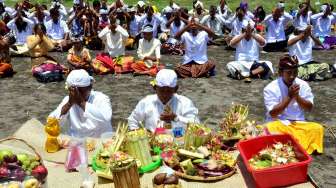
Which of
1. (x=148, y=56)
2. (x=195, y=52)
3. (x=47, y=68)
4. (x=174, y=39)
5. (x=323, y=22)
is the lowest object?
(x=47, y=68)

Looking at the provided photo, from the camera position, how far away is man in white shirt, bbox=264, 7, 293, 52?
14.4 meters

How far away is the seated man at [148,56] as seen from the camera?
1141cm

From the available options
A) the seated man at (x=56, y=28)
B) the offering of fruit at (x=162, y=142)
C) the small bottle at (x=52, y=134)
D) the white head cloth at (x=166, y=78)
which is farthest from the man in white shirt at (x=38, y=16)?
the offering of fruit at (x=162, y=142)

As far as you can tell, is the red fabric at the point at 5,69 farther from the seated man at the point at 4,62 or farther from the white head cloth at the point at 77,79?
the white head cloth at the point at 77,79

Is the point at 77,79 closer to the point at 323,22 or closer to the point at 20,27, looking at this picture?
the point at 20,27

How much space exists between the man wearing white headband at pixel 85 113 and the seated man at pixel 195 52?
5610mm

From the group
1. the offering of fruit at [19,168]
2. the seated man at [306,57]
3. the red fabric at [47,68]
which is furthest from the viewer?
the red fabric at [47,68]

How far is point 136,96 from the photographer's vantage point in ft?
32.0

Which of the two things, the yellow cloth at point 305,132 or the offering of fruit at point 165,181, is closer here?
the offering of fruit at point 165,181

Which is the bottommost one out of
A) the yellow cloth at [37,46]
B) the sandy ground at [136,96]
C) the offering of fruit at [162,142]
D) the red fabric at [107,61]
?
the sandy ground at [136,96]

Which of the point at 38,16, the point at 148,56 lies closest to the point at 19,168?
the point at 148,56

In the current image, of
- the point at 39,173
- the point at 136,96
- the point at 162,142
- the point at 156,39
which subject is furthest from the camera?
the point at 156,39

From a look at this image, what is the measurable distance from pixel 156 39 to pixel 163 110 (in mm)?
6240

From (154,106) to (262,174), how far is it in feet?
7.09
